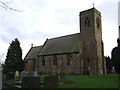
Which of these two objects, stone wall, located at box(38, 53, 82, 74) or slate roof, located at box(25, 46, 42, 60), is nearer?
stone wall, located at box(38, 53, 82, 74)

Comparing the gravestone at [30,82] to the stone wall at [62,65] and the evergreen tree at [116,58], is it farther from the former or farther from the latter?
the stone wall at [62,65]

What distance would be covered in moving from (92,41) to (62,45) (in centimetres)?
847

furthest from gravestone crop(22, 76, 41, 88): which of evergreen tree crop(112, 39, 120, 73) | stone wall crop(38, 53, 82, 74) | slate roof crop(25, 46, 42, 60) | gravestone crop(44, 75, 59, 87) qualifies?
slate roof crop(25, 46, 42, 60)

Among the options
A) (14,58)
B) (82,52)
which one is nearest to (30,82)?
(82,52)

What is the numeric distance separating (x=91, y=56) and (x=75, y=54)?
339cm

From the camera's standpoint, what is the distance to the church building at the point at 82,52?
137 ft

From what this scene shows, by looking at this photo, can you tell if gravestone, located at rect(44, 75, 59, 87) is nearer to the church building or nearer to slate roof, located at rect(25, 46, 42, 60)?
the church building

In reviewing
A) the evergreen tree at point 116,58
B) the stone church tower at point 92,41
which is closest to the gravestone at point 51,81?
the evergreen tree at point 116,58

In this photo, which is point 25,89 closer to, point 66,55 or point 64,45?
point 66,55

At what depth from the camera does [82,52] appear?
43.0 metres

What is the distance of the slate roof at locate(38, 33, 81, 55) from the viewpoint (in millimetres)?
44319

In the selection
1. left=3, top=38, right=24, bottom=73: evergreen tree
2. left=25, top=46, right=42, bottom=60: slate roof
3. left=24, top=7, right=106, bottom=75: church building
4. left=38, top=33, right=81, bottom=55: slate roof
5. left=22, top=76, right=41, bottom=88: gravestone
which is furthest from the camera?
left=25, top=46, right=42, bottom=60: slate roof

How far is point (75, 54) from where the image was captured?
42.6 metres

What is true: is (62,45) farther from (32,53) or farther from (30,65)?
(32,53)
